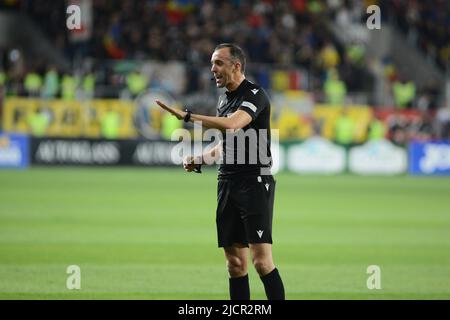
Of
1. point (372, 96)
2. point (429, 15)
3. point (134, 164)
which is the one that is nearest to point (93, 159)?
point (134, 164)

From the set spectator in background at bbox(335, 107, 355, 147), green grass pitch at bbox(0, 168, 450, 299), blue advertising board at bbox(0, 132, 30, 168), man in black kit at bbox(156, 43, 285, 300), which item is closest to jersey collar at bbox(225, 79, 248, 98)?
man in black kit at bbox(156, 43, 285, 300)

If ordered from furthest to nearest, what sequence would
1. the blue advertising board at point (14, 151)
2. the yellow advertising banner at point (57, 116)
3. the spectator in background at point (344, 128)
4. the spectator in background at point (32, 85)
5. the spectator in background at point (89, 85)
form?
the spectator in background at point (344, 128) < the spectator in background at point (89, 85) < the spectator in background at point (32, 85) < the yellow advertising banner at point (57, 116) < the blue advertising board at point (14, 151)

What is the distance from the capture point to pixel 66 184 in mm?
23453

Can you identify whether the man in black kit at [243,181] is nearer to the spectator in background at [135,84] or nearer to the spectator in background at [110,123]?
the spectator in background at [110,123]

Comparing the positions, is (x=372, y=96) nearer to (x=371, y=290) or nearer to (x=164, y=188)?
(x=164, y=188)

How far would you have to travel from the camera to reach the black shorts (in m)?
8.24

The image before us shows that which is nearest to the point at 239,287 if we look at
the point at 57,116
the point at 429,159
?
the point at 57,116

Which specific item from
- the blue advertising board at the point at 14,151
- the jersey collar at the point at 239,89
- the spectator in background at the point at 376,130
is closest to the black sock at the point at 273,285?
the jersey collar at the point at 239,89

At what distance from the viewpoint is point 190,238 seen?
15.3 metres

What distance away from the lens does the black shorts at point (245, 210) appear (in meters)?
8.24

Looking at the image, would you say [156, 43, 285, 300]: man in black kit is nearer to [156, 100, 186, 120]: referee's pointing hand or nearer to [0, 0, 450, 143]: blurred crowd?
[156, 100, 186, 120]: referee's pointing hand

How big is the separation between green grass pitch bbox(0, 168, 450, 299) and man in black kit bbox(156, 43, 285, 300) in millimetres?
1936

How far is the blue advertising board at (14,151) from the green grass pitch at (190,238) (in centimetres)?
209
